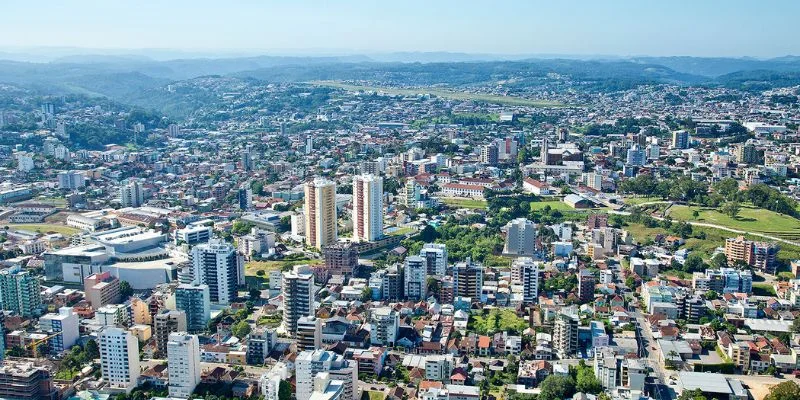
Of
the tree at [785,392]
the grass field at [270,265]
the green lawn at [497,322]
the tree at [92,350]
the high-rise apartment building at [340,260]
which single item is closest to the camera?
the tree at [785,392]

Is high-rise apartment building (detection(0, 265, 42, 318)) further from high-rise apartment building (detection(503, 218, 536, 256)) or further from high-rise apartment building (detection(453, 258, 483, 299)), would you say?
high-rise apartment building (detection(503, 218, 536, 256))

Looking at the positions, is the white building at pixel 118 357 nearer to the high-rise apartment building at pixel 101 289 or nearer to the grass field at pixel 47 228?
the high-rise apartment building at pixel 101 289

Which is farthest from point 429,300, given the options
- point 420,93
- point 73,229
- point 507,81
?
point 507,81

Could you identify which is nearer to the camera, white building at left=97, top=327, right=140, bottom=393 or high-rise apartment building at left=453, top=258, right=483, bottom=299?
white building at left=97, top=327, right=140, bottom=393

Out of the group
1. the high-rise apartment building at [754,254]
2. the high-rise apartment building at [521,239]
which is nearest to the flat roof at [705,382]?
the high-rise apartment building at [754,254]

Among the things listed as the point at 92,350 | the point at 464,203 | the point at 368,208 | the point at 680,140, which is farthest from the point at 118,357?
the point at 680,140

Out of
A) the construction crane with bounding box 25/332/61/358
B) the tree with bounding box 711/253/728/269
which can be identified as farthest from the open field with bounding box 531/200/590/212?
the construction crane with bounding box 25/332/61/358
